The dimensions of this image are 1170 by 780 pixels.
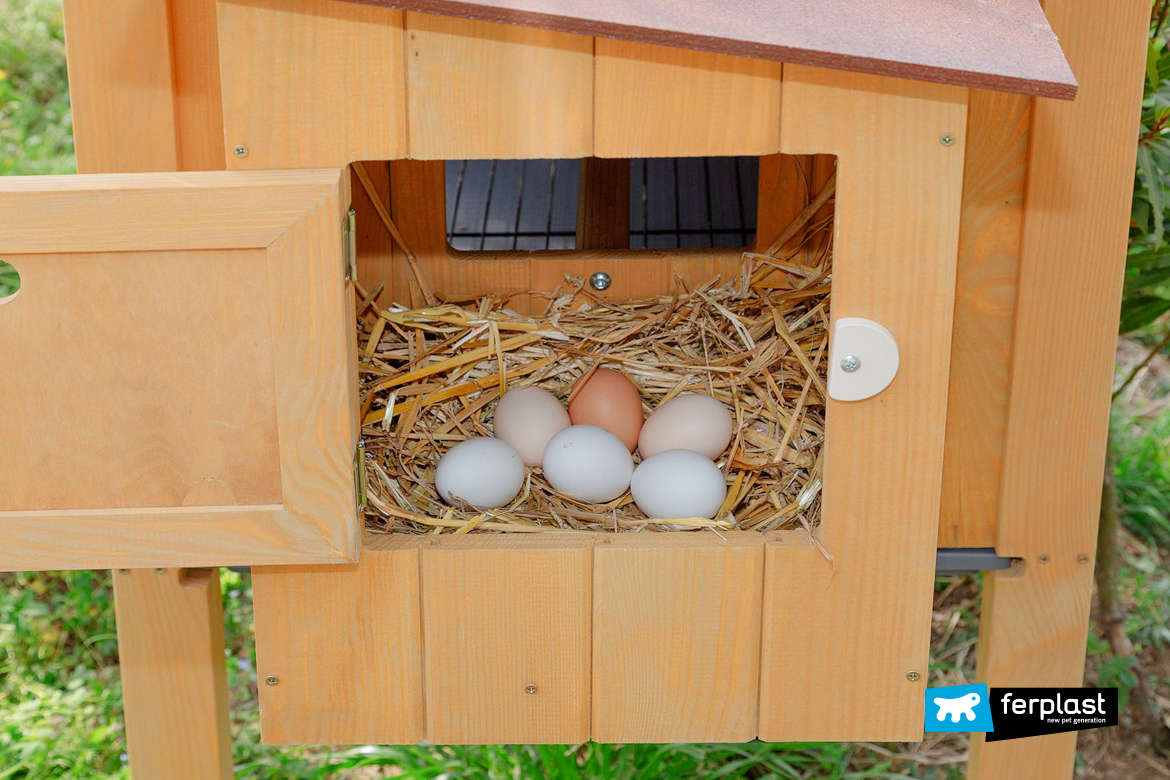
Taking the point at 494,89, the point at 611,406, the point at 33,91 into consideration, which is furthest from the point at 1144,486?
the point at 33,91

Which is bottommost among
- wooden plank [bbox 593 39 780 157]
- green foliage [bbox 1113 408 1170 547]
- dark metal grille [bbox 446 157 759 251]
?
green foliage [bbox 1113 408 1170 547]

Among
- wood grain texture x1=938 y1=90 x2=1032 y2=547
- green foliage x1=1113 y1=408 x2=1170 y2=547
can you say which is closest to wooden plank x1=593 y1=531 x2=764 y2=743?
wood grain texture x1=938 y1=90 x2=1032 y2=547

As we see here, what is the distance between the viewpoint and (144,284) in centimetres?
90

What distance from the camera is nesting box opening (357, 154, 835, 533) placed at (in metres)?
1.13

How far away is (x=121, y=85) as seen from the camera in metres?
1.17

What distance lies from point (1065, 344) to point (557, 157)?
55 cm

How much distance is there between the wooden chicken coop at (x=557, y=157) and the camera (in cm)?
89

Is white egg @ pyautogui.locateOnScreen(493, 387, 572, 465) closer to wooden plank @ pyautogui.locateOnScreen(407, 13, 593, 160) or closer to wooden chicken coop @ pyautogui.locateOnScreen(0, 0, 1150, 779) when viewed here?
wooden chicken coop @ pyautogui.locateOnScreen(0, 0, 1150, 779)

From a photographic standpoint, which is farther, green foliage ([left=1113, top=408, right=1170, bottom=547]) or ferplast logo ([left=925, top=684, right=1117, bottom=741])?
green foliage ([left=1113, top=408, right=1170, bottom=547])

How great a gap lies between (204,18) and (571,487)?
1.85 feet

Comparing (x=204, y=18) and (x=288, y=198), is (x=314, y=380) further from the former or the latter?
(x=204, y=18)

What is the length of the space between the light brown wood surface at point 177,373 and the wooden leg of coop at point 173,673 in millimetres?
410

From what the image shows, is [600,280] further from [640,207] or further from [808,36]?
[808,36]

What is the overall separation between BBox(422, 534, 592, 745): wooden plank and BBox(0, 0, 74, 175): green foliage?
2.80 meters
